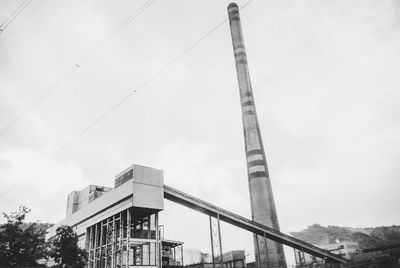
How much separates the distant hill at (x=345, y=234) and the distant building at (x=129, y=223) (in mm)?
77547

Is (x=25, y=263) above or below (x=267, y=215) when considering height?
below

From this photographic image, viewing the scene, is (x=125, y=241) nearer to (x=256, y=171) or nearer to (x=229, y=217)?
(x=229, y=217)

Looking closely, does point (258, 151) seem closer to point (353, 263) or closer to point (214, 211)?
point (214, 211)

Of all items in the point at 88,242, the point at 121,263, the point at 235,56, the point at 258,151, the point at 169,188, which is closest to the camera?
the point at 121,263

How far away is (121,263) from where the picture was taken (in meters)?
28.5

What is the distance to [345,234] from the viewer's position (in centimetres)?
12350

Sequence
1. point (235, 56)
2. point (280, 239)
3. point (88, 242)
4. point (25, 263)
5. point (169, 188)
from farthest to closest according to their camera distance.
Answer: point (235, 56), point (88, 242), point (280, 239), point (169, 188), point (25, 263)

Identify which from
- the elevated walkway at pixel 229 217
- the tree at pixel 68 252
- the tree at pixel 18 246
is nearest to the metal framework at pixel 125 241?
the elevated walkway at pixel 229 217

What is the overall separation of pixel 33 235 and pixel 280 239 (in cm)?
2465

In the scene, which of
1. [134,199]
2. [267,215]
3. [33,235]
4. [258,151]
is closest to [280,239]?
[267,215]

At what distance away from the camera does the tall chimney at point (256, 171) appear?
39.0 m

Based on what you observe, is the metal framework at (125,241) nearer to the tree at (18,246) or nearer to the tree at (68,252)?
the tree at (68,252)

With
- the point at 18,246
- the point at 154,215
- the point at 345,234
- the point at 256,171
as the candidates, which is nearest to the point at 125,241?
the point at 154,215

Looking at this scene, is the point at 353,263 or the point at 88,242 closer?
the point at 353,263
